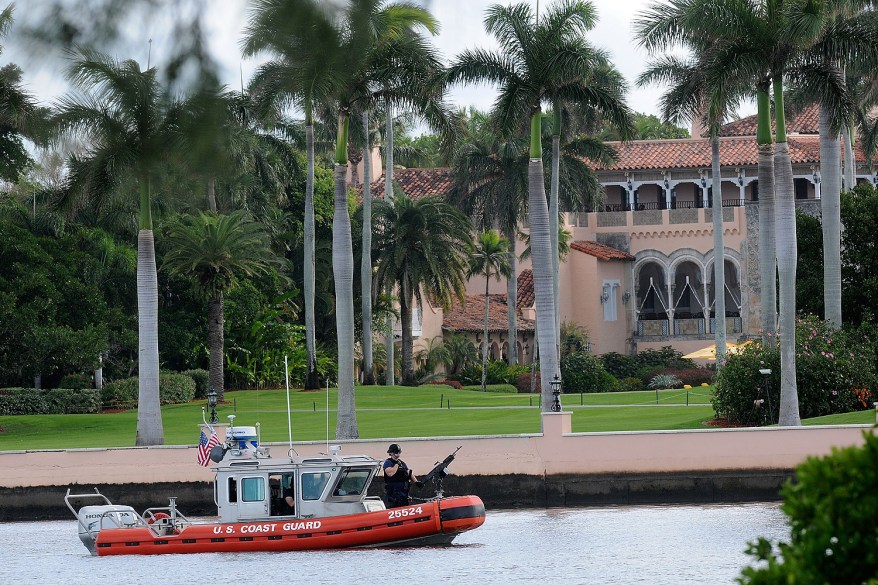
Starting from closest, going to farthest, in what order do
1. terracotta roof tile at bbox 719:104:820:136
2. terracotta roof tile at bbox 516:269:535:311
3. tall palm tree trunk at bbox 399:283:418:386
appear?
1. tall palm tree trunk at bbox 399:283:418:386
2. terracotta roof tile at bbox 516:269:535:311
3. terracotta roof tile at bbox 719:104:820:136

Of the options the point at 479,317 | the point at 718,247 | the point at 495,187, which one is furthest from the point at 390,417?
the point at 479,317

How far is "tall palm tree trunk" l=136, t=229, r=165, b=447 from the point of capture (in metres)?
34.4

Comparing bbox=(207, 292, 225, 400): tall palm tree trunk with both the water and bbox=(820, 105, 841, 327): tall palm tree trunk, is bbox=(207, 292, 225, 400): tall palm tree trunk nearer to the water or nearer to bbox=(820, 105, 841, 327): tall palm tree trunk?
the water

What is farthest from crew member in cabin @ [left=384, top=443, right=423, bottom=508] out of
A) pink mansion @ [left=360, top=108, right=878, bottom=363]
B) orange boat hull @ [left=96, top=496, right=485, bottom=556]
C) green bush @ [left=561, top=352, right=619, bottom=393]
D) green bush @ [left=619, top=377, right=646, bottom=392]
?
pink mansion @ [left=360, top=108, right=878, bottom=363]

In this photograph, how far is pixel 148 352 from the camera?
116 ft

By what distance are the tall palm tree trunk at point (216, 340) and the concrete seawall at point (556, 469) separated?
68.6 ft

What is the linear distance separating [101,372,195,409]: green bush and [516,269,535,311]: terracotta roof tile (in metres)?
25.3

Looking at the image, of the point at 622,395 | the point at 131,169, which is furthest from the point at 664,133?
the point at 131,169

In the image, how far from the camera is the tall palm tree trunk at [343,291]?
35562mm

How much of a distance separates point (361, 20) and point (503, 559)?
21.1 meters

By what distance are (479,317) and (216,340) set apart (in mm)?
24048

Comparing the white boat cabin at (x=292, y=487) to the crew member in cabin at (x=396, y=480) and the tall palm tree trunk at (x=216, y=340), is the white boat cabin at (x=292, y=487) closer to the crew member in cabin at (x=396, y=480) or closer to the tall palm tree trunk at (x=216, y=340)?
the crew member in cabin at (x=396, y=480)

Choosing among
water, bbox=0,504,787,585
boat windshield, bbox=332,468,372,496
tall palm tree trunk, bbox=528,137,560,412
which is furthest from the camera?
tall palm tree trunk, bbox=528,137,560,412

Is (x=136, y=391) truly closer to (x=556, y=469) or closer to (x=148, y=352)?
(x=148, y=352)
